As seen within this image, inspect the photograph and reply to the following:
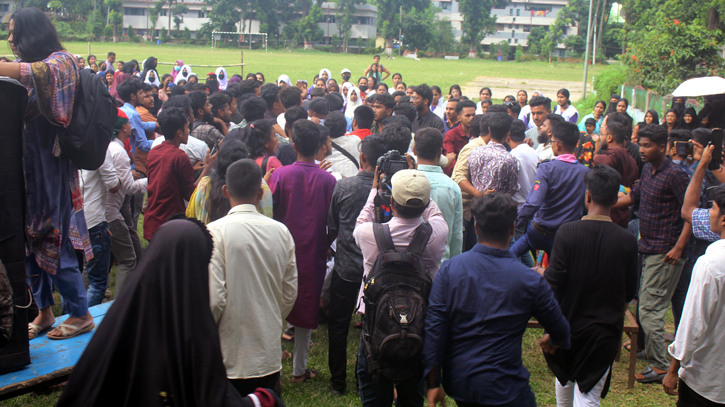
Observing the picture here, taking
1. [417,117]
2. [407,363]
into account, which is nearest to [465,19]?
[417,117]

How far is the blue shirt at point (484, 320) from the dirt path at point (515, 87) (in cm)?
2628

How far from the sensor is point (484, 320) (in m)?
2.65

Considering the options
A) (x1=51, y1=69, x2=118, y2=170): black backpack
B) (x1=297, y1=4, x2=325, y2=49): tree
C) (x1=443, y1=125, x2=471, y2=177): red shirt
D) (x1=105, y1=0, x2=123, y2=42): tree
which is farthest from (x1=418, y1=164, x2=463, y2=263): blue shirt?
(x1=105, y1=0, x2=123, y2=42): tree

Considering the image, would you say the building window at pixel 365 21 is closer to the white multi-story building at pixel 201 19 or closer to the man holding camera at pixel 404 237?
the white multi-story building at pixel 201 19

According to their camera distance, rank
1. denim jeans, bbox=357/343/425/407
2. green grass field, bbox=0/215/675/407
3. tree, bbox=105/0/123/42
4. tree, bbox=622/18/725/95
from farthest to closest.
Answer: tree, bbox=105/0/123/42
tree, bbox=622/18/725/95
green grass field, bbox=0/215/675/407
denim jeans, bbox=357/343/425/407

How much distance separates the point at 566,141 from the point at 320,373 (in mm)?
2706

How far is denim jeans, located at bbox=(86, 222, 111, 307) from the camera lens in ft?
15.5

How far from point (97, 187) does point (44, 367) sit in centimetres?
196

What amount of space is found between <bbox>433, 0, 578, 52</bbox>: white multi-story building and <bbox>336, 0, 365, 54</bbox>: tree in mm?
19666

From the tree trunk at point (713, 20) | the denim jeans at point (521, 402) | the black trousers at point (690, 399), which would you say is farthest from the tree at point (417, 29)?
the denim jeans at point (521, 402)

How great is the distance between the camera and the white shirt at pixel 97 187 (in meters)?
4.65

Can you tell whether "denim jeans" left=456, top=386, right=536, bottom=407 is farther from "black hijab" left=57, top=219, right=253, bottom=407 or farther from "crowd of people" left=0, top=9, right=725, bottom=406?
"black hijab" left=57, top=219, right=253, bottom=407

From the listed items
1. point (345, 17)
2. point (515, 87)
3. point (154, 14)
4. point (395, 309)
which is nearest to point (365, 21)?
point (345, 17)

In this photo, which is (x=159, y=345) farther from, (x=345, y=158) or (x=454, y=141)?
(x=454, y=141)
